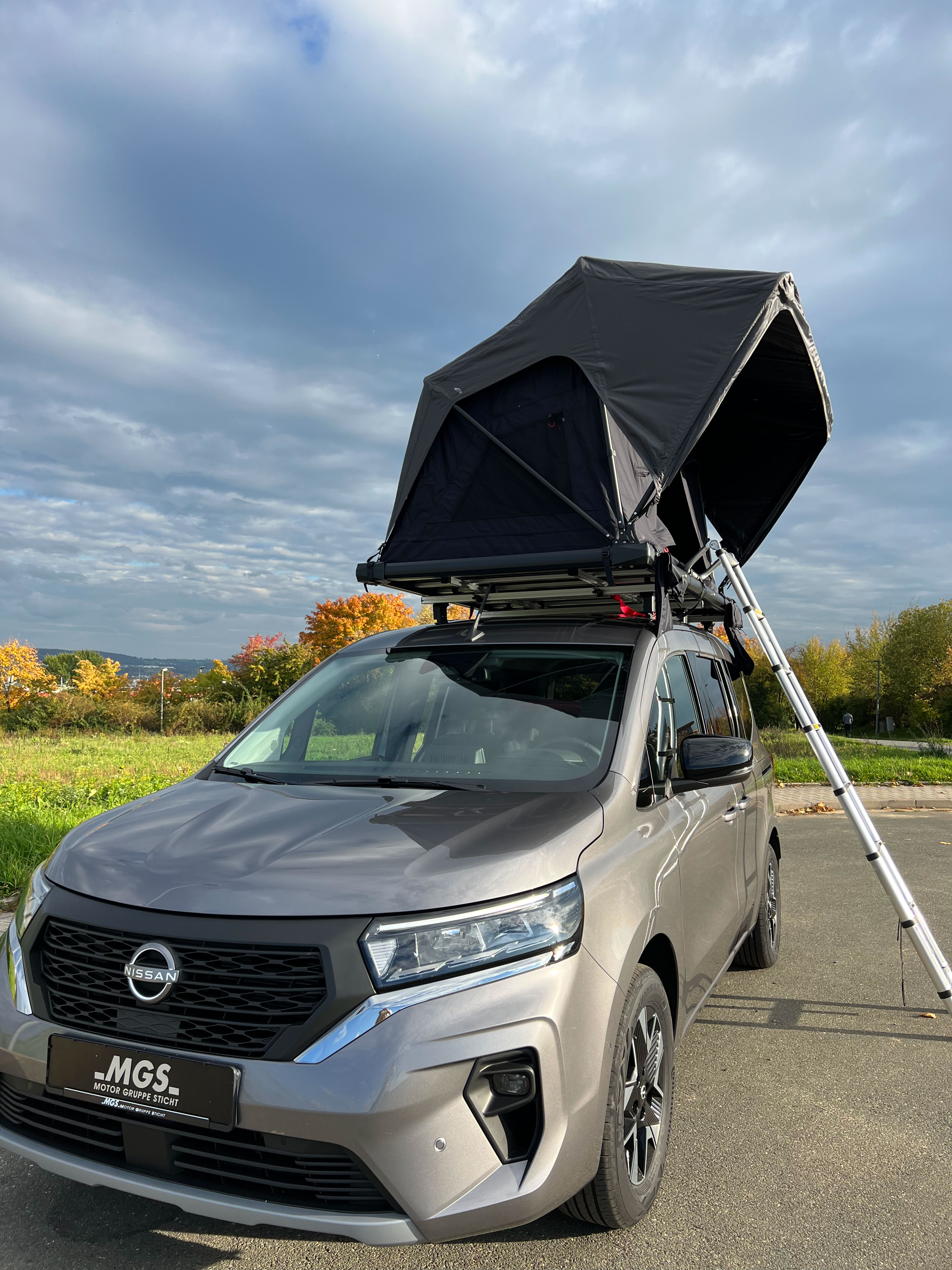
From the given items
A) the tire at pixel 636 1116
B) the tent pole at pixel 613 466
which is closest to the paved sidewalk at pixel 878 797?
the tent pole at pixel 613 466

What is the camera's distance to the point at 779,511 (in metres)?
6.49

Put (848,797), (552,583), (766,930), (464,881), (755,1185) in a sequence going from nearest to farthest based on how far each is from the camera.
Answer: (464,881), (755,1185), (552,583), (848,797), (766,930)

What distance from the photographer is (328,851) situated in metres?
2.47

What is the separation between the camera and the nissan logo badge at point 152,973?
2.24 metres

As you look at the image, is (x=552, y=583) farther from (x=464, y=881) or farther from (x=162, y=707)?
(x=162, y=707)

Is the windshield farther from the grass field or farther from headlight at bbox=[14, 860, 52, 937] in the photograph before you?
headlight at bbox=[14, 860, 52, 937]

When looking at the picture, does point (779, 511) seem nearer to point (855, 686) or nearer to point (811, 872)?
point (811, 872)

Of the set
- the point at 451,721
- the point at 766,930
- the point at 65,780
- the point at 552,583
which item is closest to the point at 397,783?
the point at 451,721

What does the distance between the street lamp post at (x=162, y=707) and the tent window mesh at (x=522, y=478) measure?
21635 mm

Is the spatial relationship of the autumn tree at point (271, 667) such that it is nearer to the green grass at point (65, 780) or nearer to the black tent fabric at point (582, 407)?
the green grass at point (65, 780)

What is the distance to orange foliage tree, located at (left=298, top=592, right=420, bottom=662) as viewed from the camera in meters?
34.7

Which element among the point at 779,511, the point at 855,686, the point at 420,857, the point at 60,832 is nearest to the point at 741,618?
the point at 779,511

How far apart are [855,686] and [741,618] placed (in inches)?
3326

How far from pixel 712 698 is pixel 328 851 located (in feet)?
8.87
